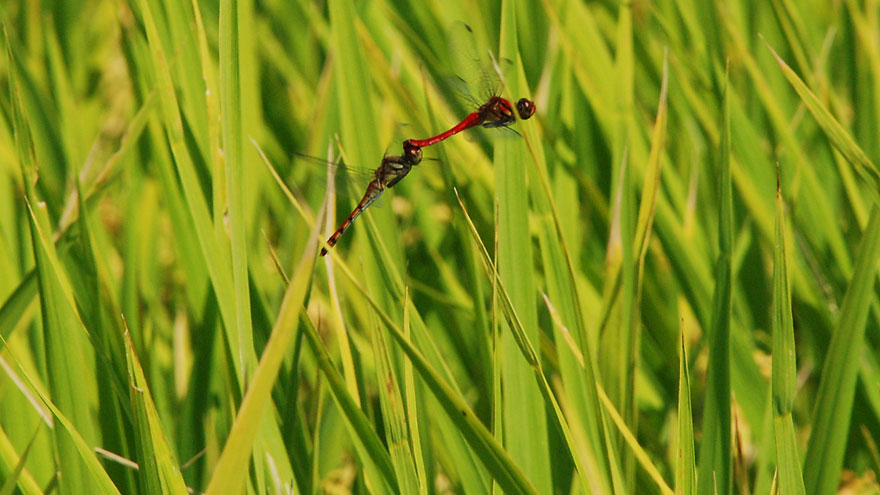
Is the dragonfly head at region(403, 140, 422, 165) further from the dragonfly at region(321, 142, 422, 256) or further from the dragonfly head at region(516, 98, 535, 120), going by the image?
the dragonfly head at region(516, 98, 535, 120)

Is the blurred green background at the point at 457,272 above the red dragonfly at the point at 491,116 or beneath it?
beneath

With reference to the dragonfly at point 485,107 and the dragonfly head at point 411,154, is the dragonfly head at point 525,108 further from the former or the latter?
the dragonfly head at point 411,154

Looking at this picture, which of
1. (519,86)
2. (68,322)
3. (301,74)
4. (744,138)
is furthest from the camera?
(301,74)

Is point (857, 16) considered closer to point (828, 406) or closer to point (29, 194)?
point (828, 406)

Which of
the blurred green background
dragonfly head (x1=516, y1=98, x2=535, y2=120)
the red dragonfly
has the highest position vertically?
dragonfly head (x1=516, y1=98, x2=535, y2=120)

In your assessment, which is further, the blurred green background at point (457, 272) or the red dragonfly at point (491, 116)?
the red dragonfly at point (491, 116)

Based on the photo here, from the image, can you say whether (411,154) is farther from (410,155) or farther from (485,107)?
(485,107)

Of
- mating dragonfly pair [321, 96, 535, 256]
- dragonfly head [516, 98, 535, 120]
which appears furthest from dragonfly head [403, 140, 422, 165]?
dragonfly head [516, 98, 535, 120]

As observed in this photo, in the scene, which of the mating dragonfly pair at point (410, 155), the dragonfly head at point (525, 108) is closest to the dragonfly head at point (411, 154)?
the mating dragonfly pair at point (410, 155)

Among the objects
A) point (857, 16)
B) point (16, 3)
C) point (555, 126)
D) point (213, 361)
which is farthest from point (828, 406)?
point (16, 3)
